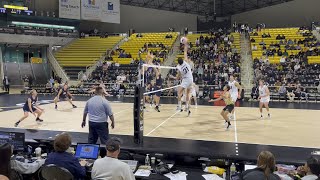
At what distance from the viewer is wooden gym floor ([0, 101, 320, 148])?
9391mm

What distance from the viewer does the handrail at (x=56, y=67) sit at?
29.5 m

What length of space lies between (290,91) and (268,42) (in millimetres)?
8993

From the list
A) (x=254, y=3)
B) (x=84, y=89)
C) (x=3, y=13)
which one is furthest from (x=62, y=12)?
(x=254, y=3)

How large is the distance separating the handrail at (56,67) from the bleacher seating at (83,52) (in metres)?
0.51

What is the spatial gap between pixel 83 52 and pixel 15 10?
7.36 m

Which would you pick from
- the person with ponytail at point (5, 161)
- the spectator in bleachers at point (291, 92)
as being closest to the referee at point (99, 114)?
the person with ponytail at point (5, 161)

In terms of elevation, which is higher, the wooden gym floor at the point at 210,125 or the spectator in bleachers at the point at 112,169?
the spectator in bleachers at the point at 112,169

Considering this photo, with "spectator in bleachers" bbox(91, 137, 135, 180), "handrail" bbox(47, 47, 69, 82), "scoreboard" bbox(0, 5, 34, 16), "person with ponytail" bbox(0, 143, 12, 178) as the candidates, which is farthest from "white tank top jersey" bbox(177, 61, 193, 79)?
"scoreboard" bbox(0, 5, 34, 16)

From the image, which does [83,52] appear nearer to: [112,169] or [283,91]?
[283,91]

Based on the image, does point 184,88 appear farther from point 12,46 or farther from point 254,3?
point 12,46

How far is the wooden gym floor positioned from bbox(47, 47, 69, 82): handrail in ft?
47.2

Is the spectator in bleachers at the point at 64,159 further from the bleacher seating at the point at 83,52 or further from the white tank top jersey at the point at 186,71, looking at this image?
the bleacher seating at the point at 83,52

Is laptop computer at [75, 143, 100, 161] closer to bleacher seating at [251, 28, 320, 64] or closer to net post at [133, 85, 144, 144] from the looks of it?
net post at [133, 85, 144, 144]

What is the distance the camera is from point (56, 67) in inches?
1235
